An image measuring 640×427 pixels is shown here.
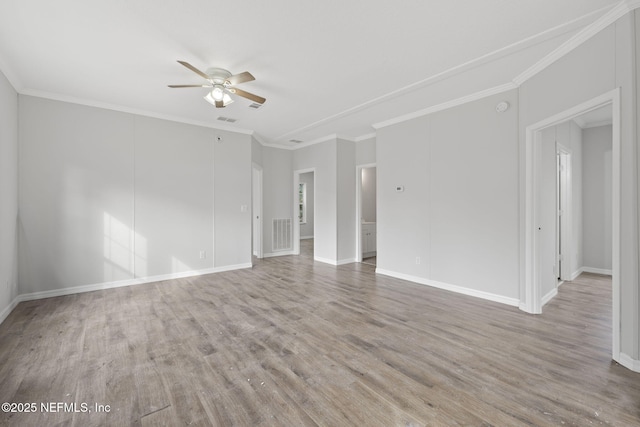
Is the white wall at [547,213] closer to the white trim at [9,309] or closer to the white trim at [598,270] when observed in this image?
the white trim at [598,270]

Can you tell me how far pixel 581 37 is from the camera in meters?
2.50

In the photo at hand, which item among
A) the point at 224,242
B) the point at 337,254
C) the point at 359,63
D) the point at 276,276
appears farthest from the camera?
the point at 337,254

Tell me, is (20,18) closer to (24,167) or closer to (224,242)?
(24,167)

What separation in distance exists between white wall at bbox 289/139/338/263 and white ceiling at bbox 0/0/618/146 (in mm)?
2090

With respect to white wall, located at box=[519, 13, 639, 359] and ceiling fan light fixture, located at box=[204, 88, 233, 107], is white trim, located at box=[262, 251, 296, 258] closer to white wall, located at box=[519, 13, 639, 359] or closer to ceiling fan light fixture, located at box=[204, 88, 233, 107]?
ceiling fan light fixture, located at box=[204, 88, 233, 107]

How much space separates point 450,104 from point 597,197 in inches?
144

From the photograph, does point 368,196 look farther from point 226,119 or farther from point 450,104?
point 226,119

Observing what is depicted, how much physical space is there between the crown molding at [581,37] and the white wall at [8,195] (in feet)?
19.6

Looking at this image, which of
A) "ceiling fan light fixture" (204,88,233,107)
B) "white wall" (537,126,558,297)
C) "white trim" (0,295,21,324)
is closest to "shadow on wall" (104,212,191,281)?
"white trim" (0,295,21,324)

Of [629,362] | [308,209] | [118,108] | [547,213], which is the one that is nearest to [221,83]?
[118,108]

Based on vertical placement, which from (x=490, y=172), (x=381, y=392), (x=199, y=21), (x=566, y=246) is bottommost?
(x=381, y=392)

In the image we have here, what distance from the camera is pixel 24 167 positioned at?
374cm

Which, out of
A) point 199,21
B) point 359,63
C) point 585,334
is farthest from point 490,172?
point 199,21

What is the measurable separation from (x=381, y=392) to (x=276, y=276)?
11.0 feet
